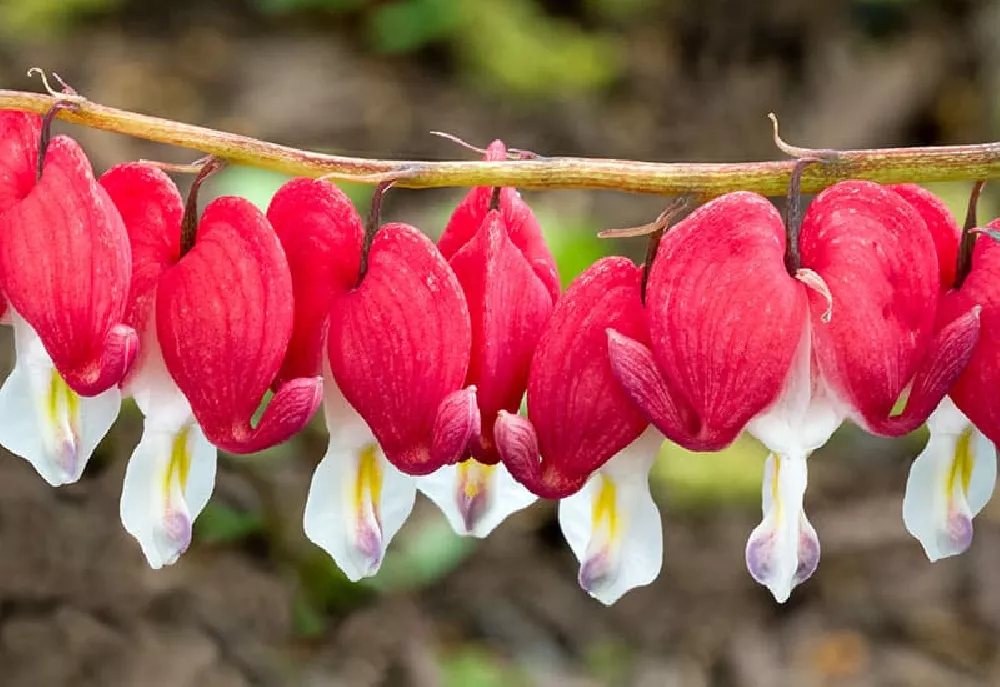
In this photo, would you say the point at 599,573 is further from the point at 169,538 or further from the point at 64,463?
the point at 64,463

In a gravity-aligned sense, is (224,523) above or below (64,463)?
below

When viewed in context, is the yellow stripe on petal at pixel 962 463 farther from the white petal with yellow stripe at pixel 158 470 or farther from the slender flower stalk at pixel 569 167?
the white petal with yellow stripe at pixel 158 470

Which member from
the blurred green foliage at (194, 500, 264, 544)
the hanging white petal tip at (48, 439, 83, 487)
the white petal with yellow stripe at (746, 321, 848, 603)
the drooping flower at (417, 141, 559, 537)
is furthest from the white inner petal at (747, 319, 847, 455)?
the blurred green foliage at (194, 500, 264, 544)

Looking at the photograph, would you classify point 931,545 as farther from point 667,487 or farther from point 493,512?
point 667,487

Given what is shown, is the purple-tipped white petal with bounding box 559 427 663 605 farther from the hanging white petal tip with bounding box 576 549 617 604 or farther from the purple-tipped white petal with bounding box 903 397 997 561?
the purple-tipped white petal with bounding box 903 397 997 561

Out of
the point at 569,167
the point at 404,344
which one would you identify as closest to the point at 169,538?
the point at 404,344

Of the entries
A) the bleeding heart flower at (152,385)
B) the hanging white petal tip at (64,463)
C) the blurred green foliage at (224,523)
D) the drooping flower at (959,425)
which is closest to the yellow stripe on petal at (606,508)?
the drooping flower at (959,425)

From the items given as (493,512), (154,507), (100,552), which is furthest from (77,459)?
(100,552)
